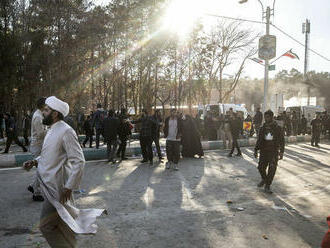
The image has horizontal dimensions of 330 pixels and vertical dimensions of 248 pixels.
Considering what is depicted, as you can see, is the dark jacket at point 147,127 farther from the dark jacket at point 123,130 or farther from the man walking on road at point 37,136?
the man walking on road at point 37,136

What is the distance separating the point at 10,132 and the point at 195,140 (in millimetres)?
7160

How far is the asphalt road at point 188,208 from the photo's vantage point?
4117 mm

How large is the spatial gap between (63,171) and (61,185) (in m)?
0.13

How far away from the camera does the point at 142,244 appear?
3.93 metres

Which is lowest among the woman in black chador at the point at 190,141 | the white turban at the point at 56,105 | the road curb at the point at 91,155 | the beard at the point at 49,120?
the road curb at the point at 91,155

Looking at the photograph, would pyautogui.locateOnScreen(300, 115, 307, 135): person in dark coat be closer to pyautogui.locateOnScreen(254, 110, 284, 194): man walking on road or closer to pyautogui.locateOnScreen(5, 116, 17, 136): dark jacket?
pyautogui.locateOnScreen(254, 110, 284, 194): man walking on road

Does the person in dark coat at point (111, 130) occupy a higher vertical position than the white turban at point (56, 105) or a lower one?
lower

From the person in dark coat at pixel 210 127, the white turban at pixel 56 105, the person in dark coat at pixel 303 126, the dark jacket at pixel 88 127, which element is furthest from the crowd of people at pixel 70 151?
the person in dark coat at pixel 303 126

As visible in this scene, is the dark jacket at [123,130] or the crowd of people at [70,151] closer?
the crowd of people at [70,151]

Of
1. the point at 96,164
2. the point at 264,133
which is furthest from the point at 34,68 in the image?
the point at 264,133

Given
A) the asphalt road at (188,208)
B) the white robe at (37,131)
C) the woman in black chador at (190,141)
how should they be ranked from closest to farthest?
1. the asphalt road at (188,208)
2. the white robe at (37,131)
3. the woman in black chador at (190,141)

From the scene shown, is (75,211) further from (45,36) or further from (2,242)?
(45,36)

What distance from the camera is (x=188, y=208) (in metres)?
5.47

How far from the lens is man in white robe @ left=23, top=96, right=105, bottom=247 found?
9.12ft
